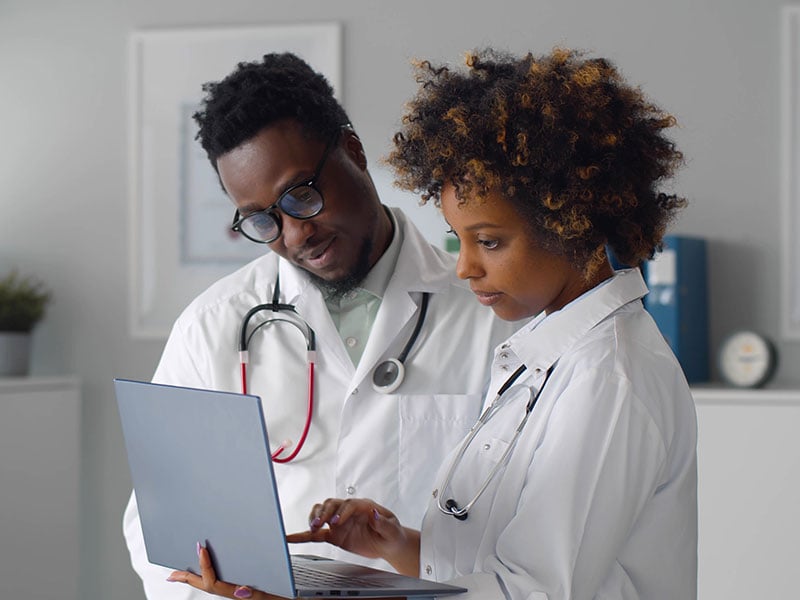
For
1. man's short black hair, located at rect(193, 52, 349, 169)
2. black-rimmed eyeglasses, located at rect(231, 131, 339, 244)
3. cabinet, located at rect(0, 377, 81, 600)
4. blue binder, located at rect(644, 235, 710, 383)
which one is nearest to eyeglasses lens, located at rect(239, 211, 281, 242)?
black-rimmed eyeglasses, located at rect(231, 131, 339, 244)

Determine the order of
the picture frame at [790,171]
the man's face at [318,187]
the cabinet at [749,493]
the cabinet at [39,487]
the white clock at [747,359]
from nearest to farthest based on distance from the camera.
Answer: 1. the man's face at [318,187]
2. the cabinet at [749,493]
3. the white clock at [747,359]
4. the picture frame at [790,171]
5. the cabinet at [39,487]

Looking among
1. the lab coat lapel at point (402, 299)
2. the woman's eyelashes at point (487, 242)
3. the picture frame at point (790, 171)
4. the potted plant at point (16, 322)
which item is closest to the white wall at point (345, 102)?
the picture frame at point (790, 171)

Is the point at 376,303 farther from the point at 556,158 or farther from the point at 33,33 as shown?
the point at 33,33

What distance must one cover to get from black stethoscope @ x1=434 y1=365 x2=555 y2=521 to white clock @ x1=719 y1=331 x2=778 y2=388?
1584 mm

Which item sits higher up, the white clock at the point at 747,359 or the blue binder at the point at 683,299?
the blue binder at the point at 683,299

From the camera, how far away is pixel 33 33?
3.39 meters

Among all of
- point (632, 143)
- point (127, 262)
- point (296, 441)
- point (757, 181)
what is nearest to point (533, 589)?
point (632, 143)

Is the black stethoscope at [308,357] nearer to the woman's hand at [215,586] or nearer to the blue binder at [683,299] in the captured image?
the woman's hand at [215,586]

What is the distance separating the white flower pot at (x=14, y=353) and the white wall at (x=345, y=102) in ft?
0.50

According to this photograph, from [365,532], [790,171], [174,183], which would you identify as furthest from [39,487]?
[790,171]

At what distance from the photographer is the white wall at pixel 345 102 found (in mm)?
2854

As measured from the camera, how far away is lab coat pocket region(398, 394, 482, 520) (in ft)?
5.16

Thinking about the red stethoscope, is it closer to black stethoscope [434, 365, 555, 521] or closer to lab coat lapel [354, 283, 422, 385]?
lab coat lapel [354, 283, 422, 385]

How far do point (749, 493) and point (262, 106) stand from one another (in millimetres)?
1687
